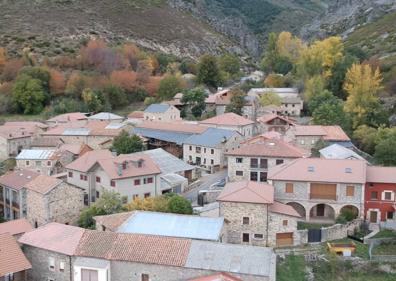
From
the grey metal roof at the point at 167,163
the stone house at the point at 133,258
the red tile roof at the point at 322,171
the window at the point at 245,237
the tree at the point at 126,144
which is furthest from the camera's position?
the tree at the point at 126,144

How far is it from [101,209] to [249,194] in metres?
9.96

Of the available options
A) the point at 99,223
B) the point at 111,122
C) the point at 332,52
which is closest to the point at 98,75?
the point at 111,122

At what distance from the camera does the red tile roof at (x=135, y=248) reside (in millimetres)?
28344

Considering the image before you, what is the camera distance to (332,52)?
256ft

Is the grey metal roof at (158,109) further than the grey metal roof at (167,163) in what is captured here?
Yes

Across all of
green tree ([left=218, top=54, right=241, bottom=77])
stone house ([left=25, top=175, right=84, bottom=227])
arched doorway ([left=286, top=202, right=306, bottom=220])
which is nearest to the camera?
stone house ([left=25, top=175, right=84, bottom=227])

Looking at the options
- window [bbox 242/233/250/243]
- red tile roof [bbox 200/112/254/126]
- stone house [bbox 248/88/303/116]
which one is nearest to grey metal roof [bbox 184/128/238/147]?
red tile roof [bbox 200/112/254/126]

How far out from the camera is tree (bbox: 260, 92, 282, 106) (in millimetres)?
72188

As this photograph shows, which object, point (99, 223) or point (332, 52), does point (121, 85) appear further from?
point (99, 223)

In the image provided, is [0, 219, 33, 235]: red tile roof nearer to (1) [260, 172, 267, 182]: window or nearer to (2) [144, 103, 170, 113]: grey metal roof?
(1) [260, 172, 267, 182]: window

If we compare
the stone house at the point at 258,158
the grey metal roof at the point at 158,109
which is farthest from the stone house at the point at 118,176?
the grey metal roof at the point at 158,109

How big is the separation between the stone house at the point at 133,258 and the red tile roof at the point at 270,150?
1605cm

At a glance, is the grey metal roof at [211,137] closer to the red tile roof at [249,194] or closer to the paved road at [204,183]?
the paved road at [204,183]

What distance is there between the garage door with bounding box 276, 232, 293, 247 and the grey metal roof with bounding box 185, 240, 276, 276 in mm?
5855
